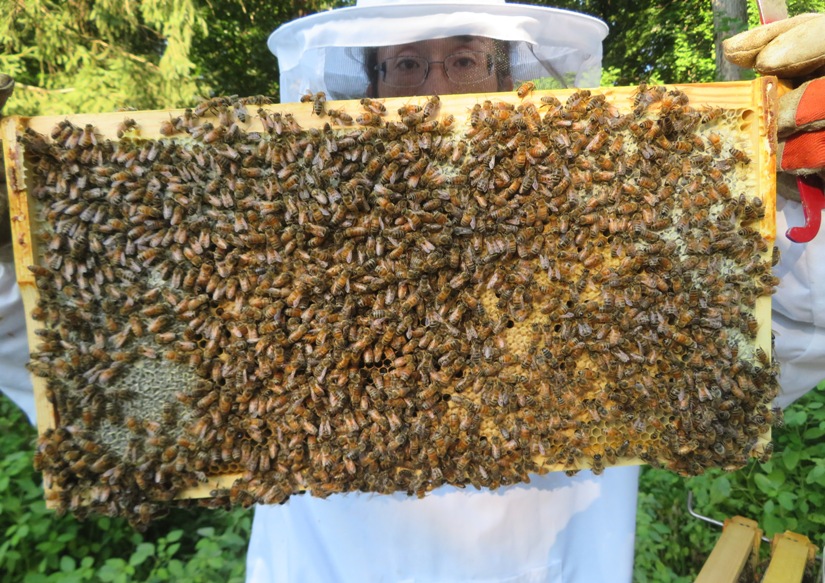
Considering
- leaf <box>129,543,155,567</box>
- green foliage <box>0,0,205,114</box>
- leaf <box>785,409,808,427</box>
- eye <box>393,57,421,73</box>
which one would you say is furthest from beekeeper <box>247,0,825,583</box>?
green foliage <box>0,0,205,114</box>

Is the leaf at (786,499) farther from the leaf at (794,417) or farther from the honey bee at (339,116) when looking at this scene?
the honey bee at (339,116)

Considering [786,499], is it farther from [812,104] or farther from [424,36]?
[424,36]

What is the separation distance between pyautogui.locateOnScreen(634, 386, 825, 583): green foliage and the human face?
3654 millimetres

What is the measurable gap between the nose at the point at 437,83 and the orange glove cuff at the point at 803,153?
1.53m

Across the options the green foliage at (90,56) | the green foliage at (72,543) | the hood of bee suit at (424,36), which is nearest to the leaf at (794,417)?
the hood of bee suit at (424,36)

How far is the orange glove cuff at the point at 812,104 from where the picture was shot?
180 cm

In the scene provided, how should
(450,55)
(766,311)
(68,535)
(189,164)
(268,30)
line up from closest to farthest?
(189,164) < (766,311) < (450,55) < (68,535) < (268,30)

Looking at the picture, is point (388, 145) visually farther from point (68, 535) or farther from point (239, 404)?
point (68, 535)

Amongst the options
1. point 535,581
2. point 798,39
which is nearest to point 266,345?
point 535,581

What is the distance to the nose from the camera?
105 inches

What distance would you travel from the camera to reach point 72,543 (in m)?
4.43

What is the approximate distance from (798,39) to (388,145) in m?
1.57

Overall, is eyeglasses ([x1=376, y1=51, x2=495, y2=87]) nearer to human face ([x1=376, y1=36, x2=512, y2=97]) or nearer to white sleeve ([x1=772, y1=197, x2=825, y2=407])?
human face ([x1=376, y1=36, x2=512, y2=97])

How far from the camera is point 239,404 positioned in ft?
6.17
